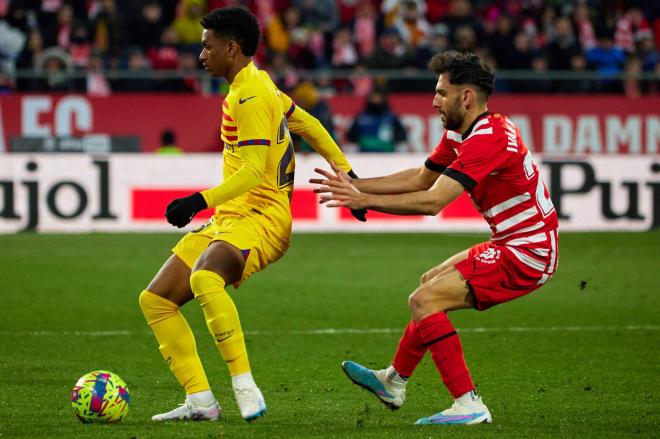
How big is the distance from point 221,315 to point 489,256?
1.49m

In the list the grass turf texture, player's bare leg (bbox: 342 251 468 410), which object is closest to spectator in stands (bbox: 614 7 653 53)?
the grass turf texture

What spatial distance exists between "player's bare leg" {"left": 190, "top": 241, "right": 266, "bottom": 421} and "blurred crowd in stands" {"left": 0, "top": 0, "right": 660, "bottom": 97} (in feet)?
45.7

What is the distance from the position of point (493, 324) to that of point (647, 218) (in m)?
8.33

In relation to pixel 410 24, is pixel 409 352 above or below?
below

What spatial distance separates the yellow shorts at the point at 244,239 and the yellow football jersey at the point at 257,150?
6 cm

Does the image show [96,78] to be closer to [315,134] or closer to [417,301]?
[315,134]

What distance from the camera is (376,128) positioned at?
19875 mm

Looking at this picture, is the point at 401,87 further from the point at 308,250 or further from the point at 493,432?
the point at 493,432

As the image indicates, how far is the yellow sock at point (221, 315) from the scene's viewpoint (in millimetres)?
6418

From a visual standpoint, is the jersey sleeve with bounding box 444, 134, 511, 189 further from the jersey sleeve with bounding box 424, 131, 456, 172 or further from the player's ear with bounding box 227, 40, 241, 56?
the player's ear with bounding box 227, 40, 241, 56

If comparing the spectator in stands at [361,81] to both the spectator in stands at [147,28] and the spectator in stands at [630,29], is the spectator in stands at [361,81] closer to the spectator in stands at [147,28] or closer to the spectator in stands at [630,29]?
the spectator in stands at [147,28]

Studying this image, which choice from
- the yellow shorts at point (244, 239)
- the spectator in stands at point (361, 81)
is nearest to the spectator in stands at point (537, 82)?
the spectator in stands at point (361, 81)

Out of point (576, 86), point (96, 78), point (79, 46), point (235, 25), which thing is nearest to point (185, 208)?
point (235, 25)

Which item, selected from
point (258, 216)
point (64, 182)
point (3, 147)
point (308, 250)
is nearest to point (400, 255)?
point (308, 250)
